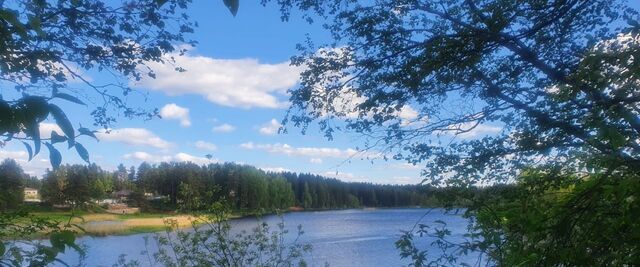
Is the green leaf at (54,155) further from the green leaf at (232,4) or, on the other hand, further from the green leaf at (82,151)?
the green leaf at (232,4)

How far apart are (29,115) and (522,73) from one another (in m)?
5.78

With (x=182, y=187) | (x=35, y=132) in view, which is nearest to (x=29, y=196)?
(x=182, y=187)

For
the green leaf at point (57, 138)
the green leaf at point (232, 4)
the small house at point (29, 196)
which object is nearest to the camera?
the green leaf at point (232, 4)

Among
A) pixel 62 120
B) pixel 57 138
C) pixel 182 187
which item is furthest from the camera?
pixel 182 187

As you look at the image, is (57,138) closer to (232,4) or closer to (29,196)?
(232,4)

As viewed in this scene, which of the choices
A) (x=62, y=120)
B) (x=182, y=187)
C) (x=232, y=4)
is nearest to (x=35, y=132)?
(x=62, y=120)

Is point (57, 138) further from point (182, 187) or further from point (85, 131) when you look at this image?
point (182, 187)

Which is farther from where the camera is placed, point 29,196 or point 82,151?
point 29,196

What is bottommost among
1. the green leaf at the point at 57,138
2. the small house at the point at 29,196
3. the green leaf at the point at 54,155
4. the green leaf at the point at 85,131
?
the green leaf at the point at 54,155

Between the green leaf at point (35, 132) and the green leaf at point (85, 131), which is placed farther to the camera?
the green leaf at point (85, 131)

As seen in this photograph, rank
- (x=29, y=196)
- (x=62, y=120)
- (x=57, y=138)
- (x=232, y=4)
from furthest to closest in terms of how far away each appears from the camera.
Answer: (x=29, y=196) < (x=57, y=138) < (x=62, y=120) < (x=232, y=4)

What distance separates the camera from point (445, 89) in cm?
614

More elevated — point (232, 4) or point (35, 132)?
point (232, 4)

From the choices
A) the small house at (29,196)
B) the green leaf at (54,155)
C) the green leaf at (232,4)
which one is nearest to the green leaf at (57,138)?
the green leaf at (54,155)
